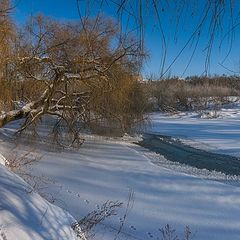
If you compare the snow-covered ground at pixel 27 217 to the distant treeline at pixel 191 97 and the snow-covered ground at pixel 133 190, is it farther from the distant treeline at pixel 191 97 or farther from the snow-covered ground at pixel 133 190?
the distant treeline at pixel 191 97

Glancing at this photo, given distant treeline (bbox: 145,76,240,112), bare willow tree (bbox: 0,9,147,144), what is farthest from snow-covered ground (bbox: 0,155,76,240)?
distant treeline (bbox: 145,76,240,112)

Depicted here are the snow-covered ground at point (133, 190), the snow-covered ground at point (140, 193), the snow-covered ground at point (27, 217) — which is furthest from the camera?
the snow-covered ground at point (140, 193)

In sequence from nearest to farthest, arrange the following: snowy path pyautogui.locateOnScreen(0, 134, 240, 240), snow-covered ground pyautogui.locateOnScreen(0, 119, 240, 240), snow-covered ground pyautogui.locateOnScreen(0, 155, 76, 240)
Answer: snow-covered ground pyautogui.locateOnScreen(0, 155, 76, 240)
snow-covered ground pyautogui.locateOnScreen(0, 119, 240, 240)
snowy path pyautogui.locateOnScreen(0, 134, 240, 240)

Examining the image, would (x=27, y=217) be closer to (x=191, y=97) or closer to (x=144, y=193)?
(x=144, y=193)

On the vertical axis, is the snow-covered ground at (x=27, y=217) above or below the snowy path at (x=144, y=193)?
above

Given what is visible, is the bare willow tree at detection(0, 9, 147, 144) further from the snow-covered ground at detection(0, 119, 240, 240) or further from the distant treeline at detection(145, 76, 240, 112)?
the distant treeline at detection(145, 76, 240, 112)

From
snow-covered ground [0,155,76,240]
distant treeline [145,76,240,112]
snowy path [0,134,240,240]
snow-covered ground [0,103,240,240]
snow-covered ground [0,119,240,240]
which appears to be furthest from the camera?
distant treeline [145,76,240,112]

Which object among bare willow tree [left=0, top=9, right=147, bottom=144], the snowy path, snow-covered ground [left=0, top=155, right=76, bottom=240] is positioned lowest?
the snowy path

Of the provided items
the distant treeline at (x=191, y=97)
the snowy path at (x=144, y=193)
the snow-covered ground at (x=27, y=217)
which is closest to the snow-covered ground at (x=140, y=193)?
the snowy path at (x=144, y=193)

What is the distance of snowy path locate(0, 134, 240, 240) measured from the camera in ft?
24.3

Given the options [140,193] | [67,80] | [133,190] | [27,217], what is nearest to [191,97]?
[67,80]

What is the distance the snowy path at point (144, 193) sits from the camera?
292 inches

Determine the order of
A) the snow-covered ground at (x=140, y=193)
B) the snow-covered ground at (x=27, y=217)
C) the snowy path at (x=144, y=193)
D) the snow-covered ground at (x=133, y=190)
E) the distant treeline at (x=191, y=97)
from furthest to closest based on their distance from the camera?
the distant treeline at (x=191, y=97), the snowy path at (x=144, y=193), the snow-covered ground at (x=140, y=193), the snow-covered ground at (x=133, y=190), the snow-covered ground at (x=27, y=217)

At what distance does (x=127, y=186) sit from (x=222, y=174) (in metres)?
3.34
